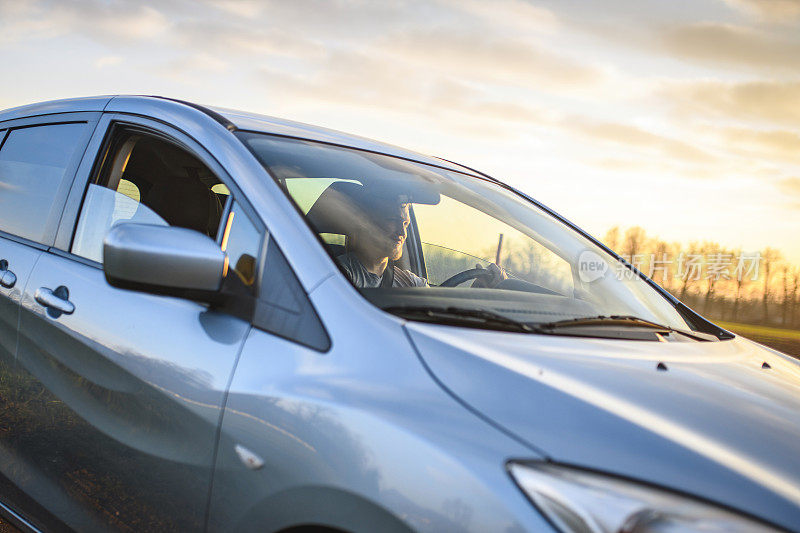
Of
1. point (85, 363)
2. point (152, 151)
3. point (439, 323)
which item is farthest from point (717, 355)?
point (152, 151)

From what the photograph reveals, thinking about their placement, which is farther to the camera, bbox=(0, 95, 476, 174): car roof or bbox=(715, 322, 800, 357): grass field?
bbox=(715, 322, 800, 357): grass field

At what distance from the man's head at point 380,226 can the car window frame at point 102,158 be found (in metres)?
0.54

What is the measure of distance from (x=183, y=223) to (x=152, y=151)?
30 centimetres

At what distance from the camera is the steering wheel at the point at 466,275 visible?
2.50m

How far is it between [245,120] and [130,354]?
2.72 feet

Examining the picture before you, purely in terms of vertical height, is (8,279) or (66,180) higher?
(66,180)

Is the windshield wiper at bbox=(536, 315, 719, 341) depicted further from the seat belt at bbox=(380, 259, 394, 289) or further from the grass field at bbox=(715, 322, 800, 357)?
the grass field at bbox=(715, 322, 800, 357)

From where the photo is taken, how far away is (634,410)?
49.6 inches

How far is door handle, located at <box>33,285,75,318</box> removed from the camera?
201 cm

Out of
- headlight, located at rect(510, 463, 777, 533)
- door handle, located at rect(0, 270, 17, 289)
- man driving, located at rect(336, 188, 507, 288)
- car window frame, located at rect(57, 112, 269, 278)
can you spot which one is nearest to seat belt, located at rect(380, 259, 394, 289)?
man driving, located at rect(336, 188, 507, 288)

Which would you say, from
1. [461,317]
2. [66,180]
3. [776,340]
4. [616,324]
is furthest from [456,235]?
[776,340]

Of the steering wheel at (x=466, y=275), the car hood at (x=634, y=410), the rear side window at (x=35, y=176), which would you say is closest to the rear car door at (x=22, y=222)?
the rear side window at (x=35, y=176)

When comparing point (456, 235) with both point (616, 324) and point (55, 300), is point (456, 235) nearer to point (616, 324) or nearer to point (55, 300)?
point (616, 324)
